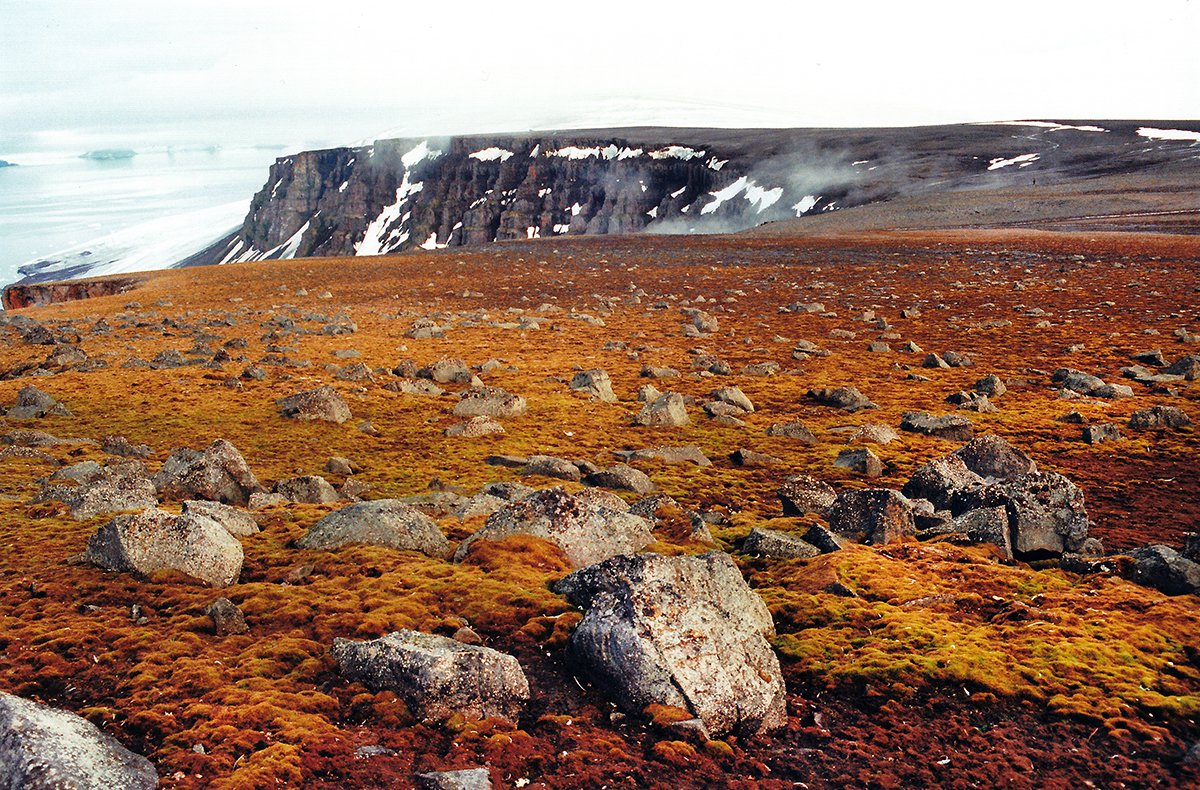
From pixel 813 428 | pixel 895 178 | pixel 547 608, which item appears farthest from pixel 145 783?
pixel 895 178

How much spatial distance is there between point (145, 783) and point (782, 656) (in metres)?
4.73

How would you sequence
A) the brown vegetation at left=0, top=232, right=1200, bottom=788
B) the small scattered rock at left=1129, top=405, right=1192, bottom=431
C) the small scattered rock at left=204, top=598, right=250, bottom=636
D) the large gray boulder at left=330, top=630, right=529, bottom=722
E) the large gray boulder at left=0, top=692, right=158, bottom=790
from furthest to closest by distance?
1. the small scattered rock at left=1129, top=405, right=1192, bottom=431
2. the small scattered rock at left=204, top=598, right=250, bottom=636
3. the large gray boulder at left=330, top=630, right=529, bottom=722
4. the brown vegetation at left=0, top=232, right=1200, bottom=788
5. the large gray boulder at left=0, top=692, right=158, bottom=790

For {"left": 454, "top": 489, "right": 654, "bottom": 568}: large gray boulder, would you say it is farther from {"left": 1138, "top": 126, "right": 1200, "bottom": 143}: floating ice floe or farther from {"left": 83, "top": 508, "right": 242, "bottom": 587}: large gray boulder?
{"left": 1138, "top": 126, "right": 1200, "bottom": 143}: floating ice floe

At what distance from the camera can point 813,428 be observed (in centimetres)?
1515

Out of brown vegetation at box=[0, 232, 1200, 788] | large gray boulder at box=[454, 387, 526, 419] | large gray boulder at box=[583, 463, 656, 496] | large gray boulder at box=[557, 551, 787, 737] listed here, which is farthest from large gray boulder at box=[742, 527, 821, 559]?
large gray boulder at box=[454, 387, 526, 419]

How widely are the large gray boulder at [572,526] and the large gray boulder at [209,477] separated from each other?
12.1 ft

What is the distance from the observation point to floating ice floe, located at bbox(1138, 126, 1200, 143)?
403 feet

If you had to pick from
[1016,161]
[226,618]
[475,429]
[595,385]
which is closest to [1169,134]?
[1016,161]

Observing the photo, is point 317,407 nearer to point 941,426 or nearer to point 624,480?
point 624,480

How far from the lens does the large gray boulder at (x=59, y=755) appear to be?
4.75 meters

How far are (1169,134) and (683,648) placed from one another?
6025 inches

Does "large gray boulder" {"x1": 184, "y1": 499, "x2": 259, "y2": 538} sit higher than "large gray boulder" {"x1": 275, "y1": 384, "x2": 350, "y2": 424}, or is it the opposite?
"large gray boulder" {"x1": 184, "y1": 499, "x2": 259, "y2": 538}

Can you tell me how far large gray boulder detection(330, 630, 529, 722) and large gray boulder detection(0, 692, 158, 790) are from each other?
163 centimetres

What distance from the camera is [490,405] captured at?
16234mm
